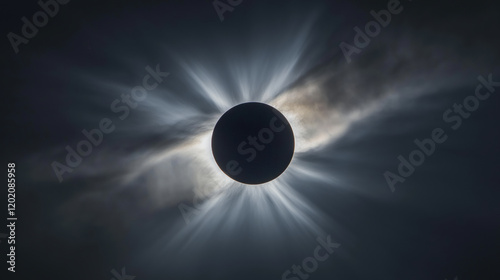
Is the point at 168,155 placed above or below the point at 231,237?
above

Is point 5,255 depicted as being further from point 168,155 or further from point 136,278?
point 168,155

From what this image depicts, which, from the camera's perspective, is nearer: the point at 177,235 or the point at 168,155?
Result: the point at 168,155

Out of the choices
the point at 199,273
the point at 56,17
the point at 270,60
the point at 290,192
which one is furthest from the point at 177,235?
the point at 56,17

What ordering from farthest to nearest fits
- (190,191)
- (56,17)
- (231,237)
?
(231,237) < (190,191) < (56,17)

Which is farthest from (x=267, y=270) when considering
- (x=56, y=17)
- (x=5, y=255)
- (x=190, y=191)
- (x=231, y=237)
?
(x=56, y=17)

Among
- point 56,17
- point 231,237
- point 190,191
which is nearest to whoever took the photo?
point 56,17

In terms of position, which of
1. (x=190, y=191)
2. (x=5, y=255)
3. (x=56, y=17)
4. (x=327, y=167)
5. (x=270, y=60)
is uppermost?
(x=56, y=17)

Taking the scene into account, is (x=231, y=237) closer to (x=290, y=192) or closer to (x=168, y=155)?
(x=290, y=192)
